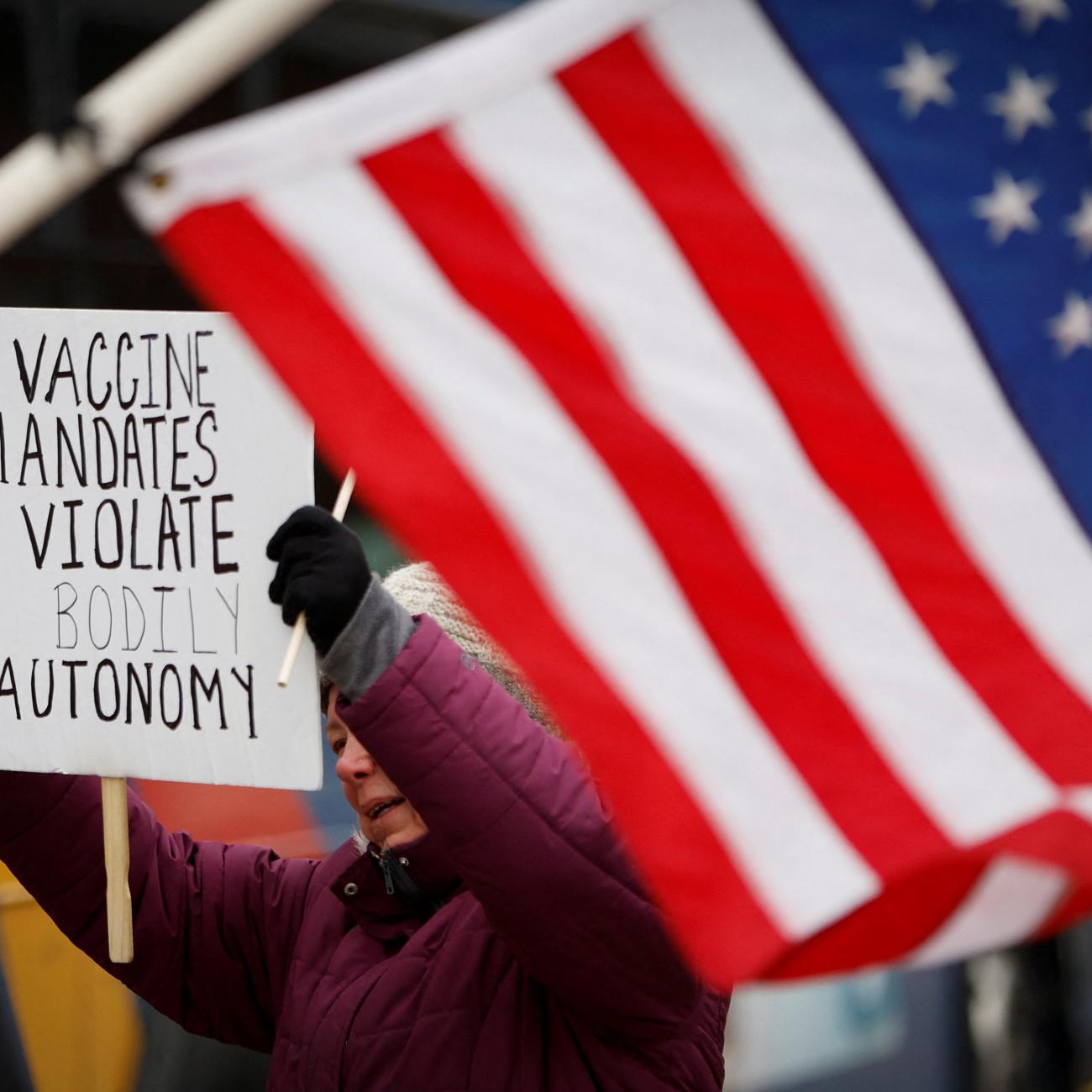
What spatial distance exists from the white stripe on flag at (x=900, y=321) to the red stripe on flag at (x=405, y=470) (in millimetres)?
380

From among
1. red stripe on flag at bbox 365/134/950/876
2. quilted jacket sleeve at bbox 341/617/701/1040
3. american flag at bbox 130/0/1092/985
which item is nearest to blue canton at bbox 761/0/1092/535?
american flag at bbox 130/0/1092/985

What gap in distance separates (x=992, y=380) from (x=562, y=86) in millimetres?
498

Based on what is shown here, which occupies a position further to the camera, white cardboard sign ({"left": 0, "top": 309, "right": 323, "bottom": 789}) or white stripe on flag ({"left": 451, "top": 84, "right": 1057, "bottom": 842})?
white cardboard sign ({"left": 0, "top": 309, "right": 323, "bottom": 789})

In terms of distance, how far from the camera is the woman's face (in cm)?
223

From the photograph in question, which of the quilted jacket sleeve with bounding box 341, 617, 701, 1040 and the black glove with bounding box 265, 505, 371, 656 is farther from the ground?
the black glove with bounding box 265, 505, 371, 656

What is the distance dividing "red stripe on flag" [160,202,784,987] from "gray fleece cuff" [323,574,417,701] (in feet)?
0.89

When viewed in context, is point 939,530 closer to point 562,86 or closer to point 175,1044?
point 562,86

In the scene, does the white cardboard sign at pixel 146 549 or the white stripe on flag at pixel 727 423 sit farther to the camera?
the white cardboard sign at pixel 146 549

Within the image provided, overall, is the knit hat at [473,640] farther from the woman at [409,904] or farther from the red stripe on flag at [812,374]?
the red stripe on flag at [812,374]

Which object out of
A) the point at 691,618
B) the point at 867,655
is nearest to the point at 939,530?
the point at 867,655

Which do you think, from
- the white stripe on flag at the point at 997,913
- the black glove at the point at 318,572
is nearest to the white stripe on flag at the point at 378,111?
the black glove at the point at 318,572

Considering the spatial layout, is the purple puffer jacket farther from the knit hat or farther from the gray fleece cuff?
the knit hat

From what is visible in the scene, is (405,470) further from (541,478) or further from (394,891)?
(394,891)

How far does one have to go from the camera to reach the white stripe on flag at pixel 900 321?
168 cm
